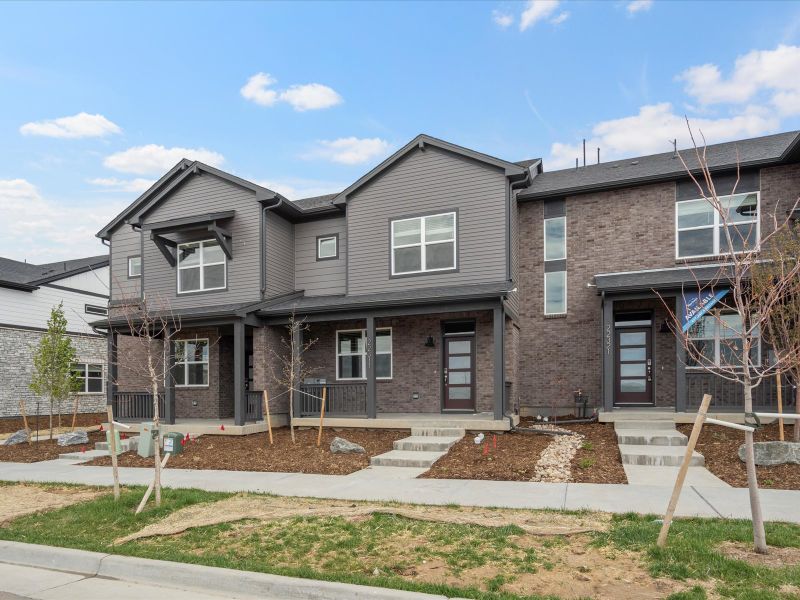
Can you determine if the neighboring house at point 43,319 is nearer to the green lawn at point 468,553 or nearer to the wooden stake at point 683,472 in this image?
the green lawn at point 468,553

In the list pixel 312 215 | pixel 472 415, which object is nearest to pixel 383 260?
pixel 312 215

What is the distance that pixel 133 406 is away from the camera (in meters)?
17.2

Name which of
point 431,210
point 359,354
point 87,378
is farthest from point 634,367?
point 87,378

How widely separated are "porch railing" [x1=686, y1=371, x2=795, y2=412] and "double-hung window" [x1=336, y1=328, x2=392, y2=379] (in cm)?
765

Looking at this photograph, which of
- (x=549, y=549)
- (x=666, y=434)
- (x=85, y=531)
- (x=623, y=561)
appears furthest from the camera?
(x=666, y=434)

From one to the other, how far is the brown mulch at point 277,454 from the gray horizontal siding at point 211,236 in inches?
169

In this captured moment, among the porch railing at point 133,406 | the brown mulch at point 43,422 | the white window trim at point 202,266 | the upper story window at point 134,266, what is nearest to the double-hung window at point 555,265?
the white window trim at point 202,266

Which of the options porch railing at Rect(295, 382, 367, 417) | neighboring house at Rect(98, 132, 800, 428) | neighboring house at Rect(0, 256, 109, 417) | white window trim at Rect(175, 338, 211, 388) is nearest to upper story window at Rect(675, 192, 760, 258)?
neighboring house at Rect(98, 132, 800, 428)

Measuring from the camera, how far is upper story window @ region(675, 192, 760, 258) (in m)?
14.0

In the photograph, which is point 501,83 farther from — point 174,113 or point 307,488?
point 307,488

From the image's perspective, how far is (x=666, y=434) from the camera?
1137cm

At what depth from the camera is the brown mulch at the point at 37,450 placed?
13.3 meters

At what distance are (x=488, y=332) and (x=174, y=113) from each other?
47.2 ft

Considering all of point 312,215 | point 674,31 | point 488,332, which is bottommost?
point 488,332
